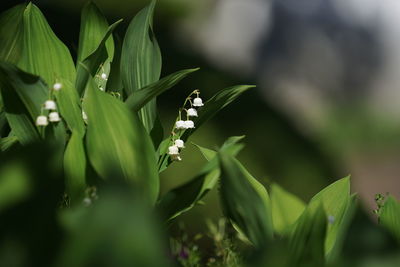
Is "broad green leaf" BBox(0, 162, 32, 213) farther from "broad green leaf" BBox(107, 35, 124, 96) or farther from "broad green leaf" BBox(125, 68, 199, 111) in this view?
"broad green leaf" BBox(107, 35, 124, 96)

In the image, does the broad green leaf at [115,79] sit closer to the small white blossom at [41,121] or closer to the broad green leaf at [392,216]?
the small white blossom at [41,121]

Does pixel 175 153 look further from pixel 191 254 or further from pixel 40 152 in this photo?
pixel 40 152

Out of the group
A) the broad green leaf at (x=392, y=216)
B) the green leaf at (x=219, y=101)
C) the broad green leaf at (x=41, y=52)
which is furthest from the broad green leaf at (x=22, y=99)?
the broad green leaf at (x=392, y=216)

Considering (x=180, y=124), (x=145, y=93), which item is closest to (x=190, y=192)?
(x=145, y=93)

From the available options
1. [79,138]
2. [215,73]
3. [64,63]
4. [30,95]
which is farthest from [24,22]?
[215,73]

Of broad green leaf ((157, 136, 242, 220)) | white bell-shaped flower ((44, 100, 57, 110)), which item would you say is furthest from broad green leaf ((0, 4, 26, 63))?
broad green leaf ((157, 136, 242, 220))

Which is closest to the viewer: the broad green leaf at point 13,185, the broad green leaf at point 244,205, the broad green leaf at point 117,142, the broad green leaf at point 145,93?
the broad green leaf at point 13,185

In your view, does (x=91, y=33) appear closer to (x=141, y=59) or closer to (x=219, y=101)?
(x=141, y=59)
